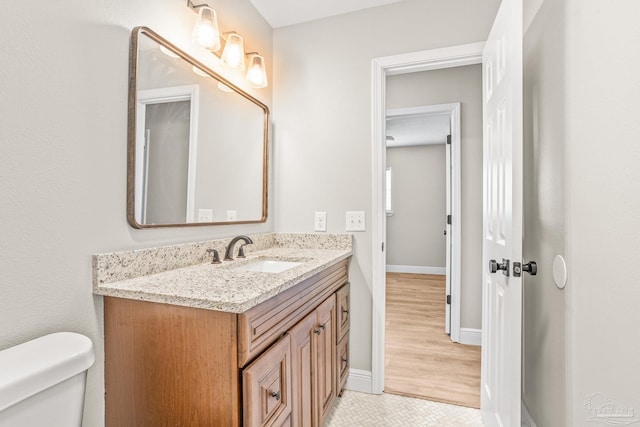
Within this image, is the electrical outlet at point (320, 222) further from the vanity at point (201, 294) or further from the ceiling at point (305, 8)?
the ceiling at point (305, 8)

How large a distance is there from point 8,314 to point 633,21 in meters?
1.80

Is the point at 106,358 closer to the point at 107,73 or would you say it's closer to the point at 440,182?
the point at 107,73

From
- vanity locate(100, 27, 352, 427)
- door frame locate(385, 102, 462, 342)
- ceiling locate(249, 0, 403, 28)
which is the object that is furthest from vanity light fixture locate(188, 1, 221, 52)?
door frame locate(385, 102, 462, 342)

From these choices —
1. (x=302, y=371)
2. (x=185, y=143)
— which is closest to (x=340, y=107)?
(x=185, y=143)

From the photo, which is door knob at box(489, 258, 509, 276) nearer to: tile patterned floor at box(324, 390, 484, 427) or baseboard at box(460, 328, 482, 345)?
tile patterned floor at box(324, 390, 484, 427)

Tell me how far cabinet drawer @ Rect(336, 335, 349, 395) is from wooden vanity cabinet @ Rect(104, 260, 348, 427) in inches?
22.9

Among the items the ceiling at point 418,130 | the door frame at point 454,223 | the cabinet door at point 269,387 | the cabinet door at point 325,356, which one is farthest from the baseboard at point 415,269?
the cabinet door at point 269,387

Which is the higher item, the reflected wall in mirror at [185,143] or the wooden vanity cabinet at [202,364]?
the reflected wall in mirror at [185,143]

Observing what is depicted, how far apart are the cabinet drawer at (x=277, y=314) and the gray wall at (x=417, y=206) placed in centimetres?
441

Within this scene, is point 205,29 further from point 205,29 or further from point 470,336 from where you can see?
point 470,336

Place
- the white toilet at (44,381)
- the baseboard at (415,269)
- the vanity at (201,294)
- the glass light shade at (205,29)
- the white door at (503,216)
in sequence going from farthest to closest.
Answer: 1. the baseboard at (415,269)
2. the glass light shade at (205,29)
3. the white door at (503,216)
4. the vanity at (201,294)
5. the white toilet at (44,381)

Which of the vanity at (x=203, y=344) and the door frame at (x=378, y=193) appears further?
the door frame at (x=378, y=193)

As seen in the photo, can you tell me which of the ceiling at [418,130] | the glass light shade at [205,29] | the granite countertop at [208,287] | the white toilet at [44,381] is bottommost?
the white toilet at [44,381]

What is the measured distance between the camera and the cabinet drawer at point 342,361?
1.83m
